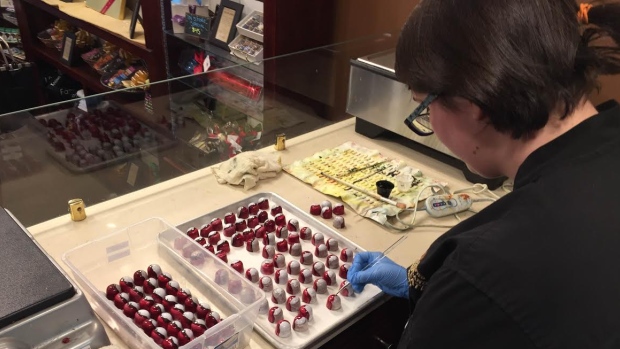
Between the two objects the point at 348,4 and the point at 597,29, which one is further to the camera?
the point at 348,4

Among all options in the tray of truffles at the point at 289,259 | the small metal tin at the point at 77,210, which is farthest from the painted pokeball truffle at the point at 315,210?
the small metal tin at the point at 77,210

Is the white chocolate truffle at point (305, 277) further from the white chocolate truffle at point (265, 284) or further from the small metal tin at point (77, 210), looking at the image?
the small metal tin at point (77, 210)

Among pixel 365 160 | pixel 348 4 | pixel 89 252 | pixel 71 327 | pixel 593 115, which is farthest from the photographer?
pixel 348 4

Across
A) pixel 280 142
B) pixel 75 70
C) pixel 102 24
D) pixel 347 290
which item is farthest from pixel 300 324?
→ pixel 75 70

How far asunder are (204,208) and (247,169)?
15 centimetres

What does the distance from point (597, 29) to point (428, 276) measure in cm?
36

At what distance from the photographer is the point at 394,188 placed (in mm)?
1323

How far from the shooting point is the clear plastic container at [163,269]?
0.86 m

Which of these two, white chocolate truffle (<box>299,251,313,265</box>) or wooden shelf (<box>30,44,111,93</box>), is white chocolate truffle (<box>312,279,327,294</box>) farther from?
wooden shelf (<box>30,44,111,93</box>)

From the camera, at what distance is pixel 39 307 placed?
74 cm

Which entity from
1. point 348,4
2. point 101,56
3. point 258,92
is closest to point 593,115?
point 258,92

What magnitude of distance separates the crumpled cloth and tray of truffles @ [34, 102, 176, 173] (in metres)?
0.32

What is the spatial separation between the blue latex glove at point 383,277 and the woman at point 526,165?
10.7 inches

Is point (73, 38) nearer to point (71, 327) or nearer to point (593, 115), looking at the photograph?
point (71, 327)
